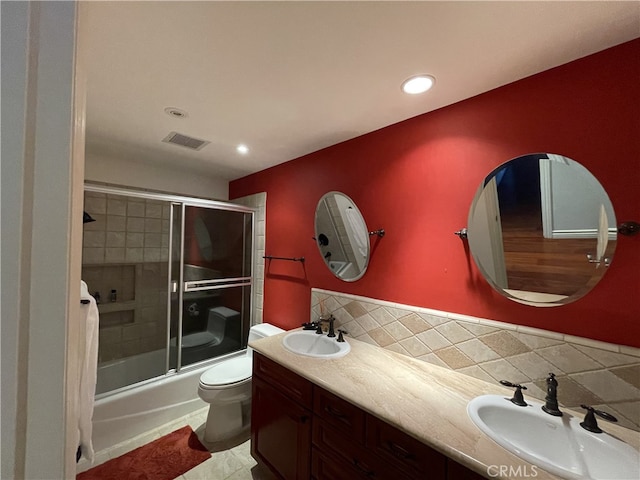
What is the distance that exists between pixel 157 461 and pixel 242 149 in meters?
2.38

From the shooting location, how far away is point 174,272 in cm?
233

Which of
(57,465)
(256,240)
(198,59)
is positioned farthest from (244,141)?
(57,465)

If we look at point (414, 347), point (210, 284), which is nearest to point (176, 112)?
point (210, 284)

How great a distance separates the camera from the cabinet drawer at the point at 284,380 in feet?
4.29

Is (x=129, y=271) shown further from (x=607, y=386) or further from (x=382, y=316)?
(x=607, y=386)

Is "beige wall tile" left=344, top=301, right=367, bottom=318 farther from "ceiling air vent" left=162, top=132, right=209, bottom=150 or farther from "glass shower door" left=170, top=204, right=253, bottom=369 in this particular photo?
"ceiling air vent" left=162, top=132, right=209, bottom=150

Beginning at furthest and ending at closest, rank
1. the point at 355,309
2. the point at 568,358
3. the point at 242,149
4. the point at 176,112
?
1. the point at 242,149
2. the point at 355,309
3. the point at 176,112
4. the point at 568,358

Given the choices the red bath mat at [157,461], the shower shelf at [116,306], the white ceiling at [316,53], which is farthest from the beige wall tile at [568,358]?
the shower shelf at [116,306]

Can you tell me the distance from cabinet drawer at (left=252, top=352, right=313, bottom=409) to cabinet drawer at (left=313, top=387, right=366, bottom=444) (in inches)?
2.4

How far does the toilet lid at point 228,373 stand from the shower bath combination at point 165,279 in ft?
1.65

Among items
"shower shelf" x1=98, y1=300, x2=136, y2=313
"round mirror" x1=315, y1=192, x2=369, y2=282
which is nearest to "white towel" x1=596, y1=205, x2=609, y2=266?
"round mirror" x1=315, y1=192, x2=369, y2=282

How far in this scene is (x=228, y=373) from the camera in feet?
6.51

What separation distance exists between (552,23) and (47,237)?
5.12 ft

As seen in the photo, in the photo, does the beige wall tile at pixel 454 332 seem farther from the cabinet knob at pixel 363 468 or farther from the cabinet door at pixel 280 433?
the cabinet door at pixel 280 433
